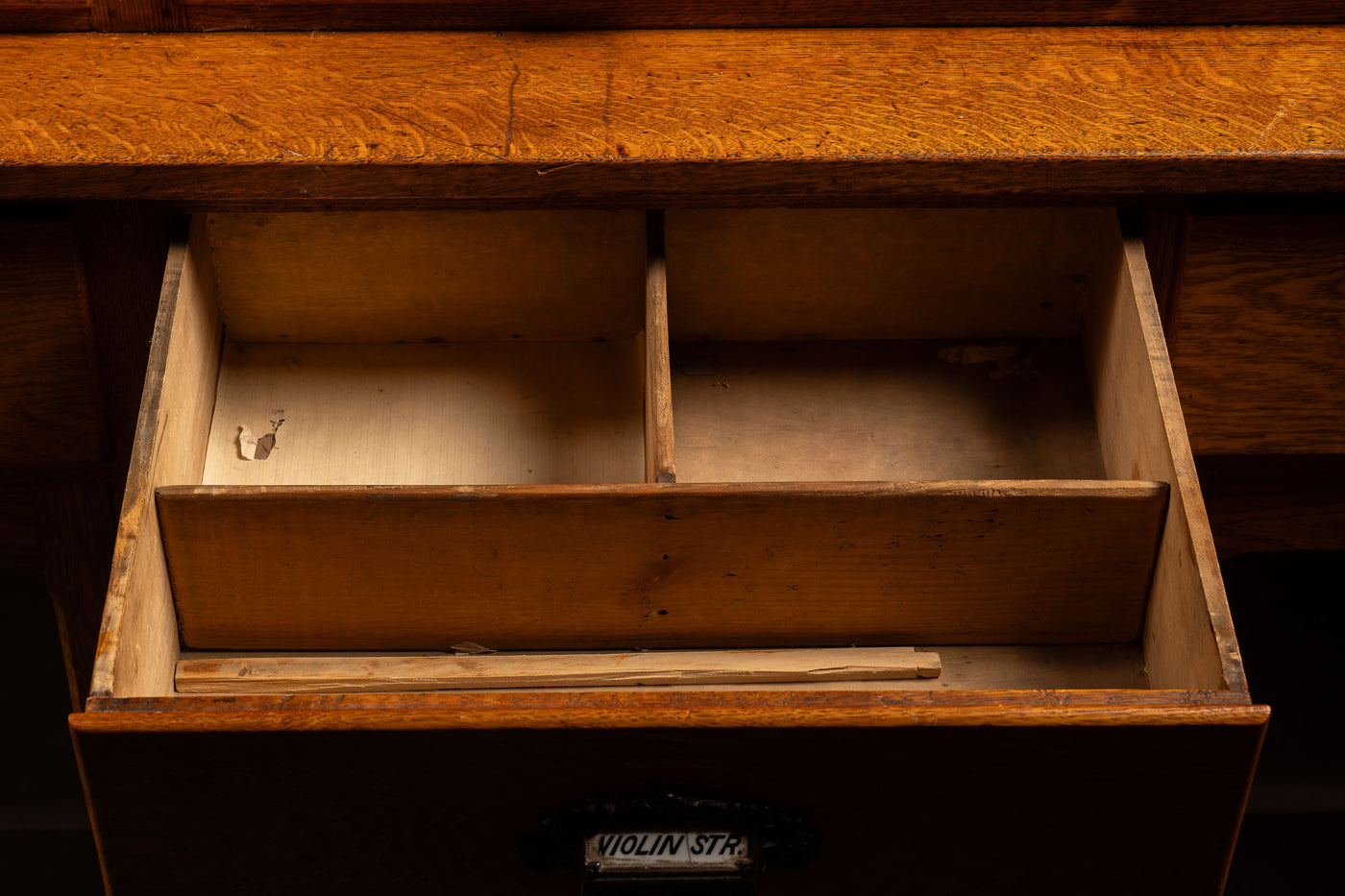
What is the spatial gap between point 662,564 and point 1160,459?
386mm

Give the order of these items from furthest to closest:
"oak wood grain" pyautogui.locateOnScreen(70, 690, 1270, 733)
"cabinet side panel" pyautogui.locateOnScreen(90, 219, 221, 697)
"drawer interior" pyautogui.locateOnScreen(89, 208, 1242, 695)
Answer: "drawer interior" pyautogui.locateOnScreen(89, 208, 1242, 695) < "cabinet side panel" pyautogui.locateOnScreen(90, 219, 221, 697) < "oak wood grain" pyautogui.locateOnScreen(70, 690, 1270, 733)

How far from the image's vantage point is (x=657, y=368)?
96 cm

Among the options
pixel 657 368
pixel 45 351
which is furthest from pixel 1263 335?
pixel 45 351

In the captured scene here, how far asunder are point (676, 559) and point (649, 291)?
0.80 feet

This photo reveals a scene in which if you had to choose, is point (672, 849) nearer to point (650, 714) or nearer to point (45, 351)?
point (650, 714)

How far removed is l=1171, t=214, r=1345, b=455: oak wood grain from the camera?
978mm

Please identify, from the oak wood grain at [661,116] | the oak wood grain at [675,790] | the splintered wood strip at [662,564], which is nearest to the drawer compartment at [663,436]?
the splintered wood strip at [662,564]

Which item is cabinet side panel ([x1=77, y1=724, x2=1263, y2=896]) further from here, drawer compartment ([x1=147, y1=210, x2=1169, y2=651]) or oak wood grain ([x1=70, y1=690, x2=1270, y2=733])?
drawer compartment ([x1=147, y1=210, x2=1169, y2=651])

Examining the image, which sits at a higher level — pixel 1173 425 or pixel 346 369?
pixel 346 369

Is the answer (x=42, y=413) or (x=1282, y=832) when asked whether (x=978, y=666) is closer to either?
(x=42, y=413)

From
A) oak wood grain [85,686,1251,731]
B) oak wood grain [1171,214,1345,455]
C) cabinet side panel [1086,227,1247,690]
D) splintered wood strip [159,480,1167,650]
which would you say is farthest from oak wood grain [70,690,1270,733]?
oak wood grain [1171,214,1345,455]

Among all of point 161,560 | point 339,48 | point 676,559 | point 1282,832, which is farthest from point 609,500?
point 1282,832

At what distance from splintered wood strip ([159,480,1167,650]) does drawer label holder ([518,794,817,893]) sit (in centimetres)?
23

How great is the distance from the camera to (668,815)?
73 centimetres
